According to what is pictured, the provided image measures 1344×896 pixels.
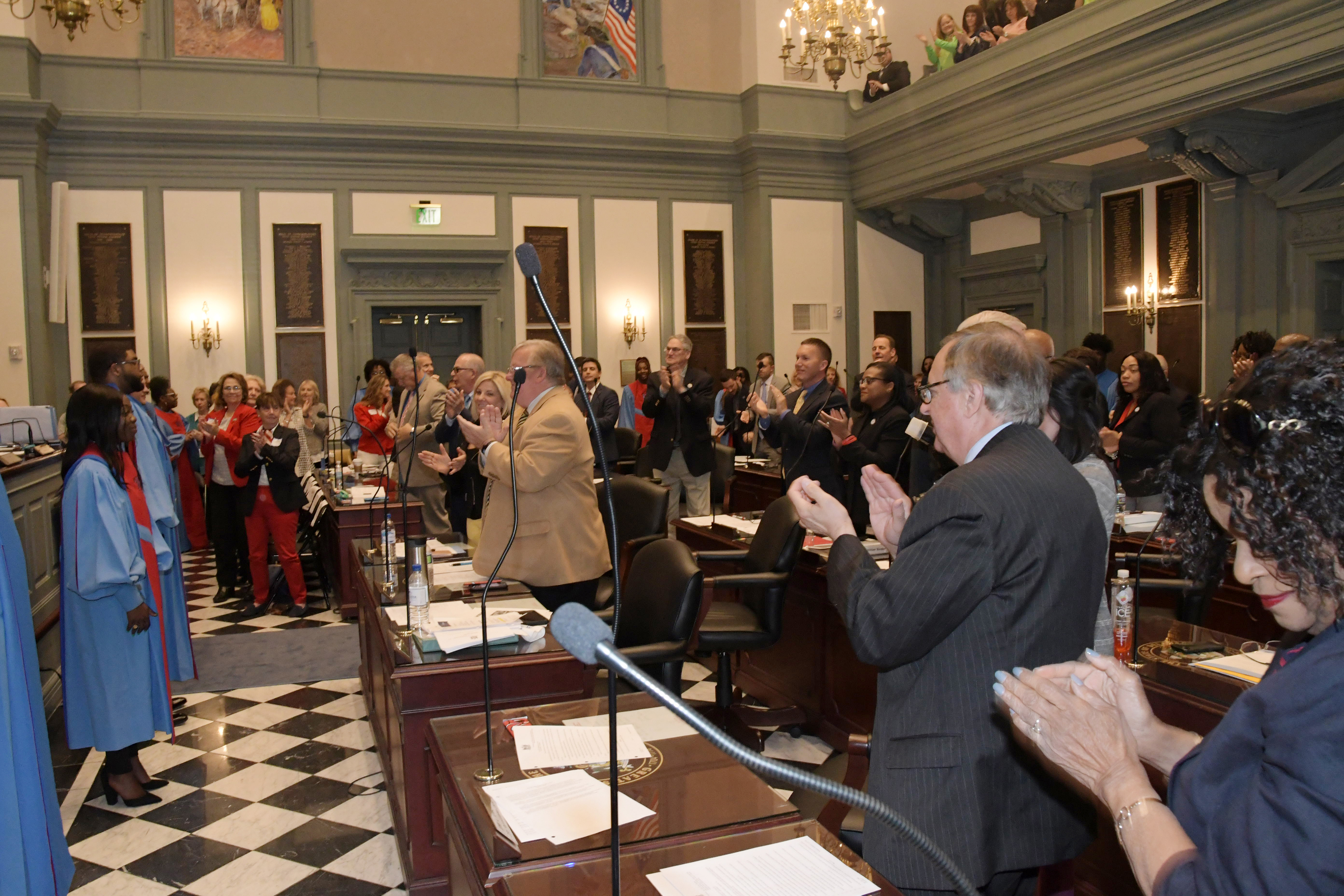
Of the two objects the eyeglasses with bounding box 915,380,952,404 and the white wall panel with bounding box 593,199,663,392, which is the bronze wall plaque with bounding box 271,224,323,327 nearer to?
the white wall panel with bounding box 593,199,663,392

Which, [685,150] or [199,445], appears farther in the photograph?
[685,150]

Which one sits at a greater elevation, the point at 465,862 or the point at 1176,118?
the point at 1176,118

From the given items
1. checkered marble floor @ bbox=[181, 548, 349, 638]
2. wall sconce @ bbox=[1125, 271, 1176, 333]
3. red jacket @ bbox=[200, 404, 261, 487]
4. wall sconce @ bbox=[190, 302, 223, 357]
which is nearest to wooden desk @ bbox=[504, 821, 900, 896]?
checkered marble floor @ bbox=[181, 548, 349, 638]

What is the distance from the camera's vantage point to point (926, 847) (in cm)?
100

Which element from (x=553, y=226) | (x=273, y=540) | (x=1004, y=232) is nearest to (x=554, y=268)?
(x=553, y=226)

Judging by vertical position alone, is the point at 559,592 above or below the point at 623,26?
below

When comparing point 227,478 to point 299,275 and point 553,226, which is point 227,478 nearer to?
point 299,275

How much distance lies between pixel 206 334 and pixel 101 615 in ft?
25.4

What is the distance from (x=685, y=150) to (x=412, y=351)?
9.15 meters

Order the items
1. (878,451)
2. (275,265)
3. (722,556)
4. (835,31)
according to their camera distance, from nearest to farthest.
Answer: (722,556) → (878,451) → (835,31) → (275,265)

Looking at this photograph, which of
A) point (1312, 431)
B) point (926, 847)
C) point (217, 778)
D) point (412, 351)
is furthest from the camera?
point (217, 778)

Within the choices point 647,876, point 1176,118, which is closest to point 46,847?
point 647,876

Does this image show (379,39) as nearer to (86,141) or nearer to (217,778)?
(86,141)

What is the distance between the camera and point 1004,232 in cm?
1162
